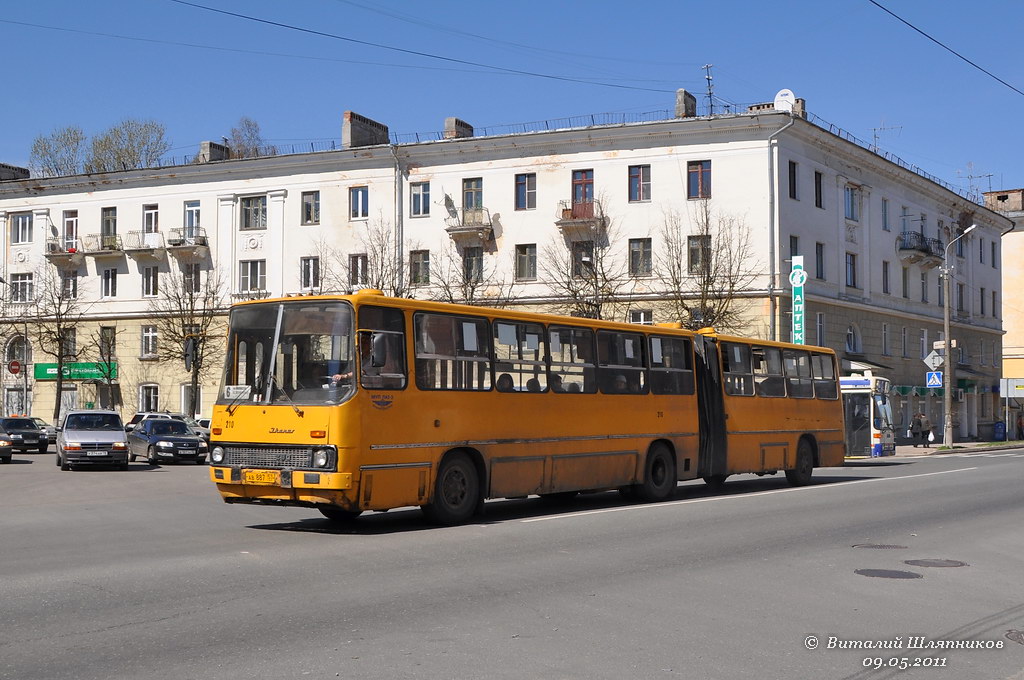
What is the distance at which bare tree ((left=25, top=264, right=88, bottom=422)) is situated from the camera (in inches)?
2217

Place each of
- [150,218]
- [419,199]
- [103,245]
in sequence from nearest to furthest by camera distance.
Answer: [419,199], [150,218], [103,245]

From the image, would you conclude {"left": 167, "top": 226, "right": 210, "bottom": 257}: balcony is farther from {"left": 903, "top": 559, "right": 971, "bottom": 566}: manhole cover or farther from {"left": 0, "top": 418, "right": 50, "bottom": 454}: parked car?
{"left": 903, "top": 559, "right": 971, "bottom": 566}: manhole cover

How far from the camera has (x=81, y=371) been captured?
5762cm

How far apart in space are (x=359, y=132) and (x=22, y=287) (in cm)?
2042

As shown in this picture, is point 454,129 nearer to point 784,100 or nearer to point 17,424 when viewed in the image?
point 784,100

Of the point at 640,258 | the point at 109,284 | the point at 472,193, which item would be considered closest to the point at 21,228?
the point at 109,284

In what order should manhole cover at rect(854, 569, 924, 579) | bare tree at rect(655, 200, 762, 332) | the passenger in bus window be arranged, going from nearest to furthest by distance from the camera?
manhole cover at rect(854, 569, 924, 579)
the passenger in bus window
bare tree at rect(655, 200, 762, 332)

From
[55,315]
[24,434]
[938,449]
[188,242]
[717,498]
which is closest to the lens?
[717,498]

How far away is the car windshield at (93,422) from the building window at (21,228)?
30753 mm

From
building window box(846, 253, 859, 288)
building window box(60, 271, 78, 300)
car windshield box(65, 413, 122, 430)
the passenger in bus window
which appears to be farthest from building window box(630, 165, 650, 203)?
the passenger in bus window

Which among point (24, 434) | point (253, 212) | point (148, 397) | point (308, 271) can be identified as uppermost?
point (253, 212)

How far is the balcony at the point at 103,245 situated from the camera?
185 feet

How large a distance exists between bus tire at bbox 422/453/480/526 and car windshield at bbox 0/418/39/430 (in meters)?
31.0

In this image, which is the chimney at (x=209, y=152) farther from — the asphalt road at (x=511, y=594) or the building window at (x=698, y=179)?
the asphalt road at (x=511, y=594)
